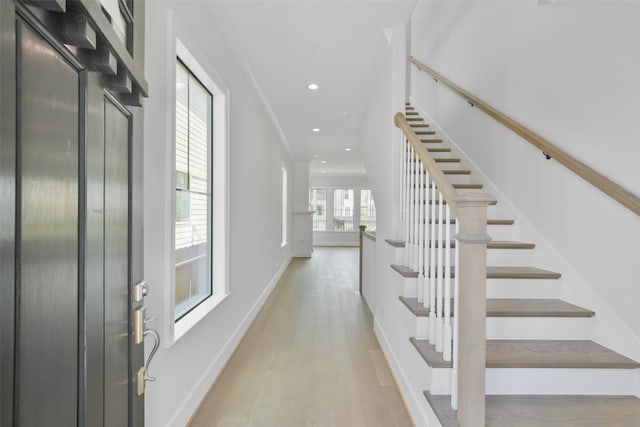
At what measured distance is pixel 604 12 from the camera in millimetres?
1693

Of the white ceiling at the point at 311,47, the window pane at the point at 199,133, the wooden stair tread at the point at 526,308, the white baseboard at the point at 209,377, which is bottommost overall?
the white baseboard at the point at 209,377

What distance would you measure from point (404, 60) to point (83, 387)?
2.83 metres

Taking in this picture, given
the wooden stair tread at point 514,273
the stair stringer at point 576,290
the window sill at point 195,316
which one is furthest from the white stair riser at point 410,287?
the window sill at point 195,316

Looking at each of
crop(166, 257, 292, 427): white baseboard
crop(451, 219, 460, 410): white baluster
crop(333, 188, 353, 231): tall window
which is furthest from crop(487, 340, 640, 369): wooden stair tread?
crop(333, 188, 353, 231): tall window

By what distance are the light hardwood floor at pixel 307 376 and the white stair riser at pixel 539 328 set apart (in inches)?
29.7

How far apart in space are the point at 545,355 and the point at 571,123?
137 cm

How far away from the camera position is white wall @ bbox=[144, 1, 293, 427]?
1475 mm

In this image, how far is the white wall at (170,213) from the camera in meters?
1.47

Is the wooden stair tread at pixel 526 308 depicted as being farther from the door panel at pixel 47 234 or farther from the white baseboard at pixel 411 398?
the door panel at pixel 47 234

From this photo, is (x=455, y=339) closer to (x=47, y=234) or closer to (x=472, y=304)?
(x=472, y=304)

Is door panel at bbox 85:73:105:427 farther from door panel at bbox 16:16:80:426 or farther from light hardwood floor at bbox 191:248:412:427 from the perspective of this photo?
light hardwood floor at bbox 191:248:412:427

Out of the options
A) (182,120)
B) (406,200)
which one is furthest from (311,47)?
(406,200)

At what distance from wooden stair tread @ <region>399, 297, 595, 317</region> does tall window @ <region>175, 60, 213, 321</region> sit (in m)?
1.41

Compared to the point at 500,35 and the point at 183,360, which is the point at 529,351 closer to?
the point at 183,360
